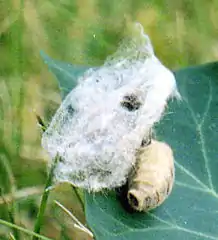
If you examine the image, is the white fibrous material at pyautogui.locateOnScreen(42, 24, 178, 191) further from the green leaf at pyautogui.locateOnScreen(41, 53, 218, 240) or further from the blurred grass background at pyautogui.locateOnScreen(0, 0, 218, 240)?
the blurred grass background at pyautogui.locateOnScreen(0, 0, 218, 240)

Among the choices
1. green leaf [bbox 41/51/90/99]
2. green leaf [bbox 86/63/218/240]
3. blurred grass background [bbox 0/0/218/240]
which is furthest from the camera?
blurred grass background [bbox 0/0/218/240]

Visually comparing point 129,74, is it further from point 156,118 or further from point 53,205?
point 53,205

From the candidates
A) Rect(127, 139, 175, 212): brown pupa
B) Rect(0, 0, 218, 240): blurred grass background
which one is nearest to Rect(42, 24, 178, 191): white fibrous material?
Rect(127, 139, 175, 212): brown pupa

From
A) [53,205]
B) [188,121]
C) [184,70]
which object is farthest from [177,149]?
[53,205]

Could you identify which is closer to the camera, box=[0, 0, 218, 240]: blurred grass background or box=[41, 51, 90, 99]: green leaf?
box=[41, 51, 90, 99]: green leaf

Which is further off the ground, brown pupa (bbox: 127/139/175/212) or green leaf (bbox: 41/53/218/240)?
brown pupa (bbox: 127/139/175/212)

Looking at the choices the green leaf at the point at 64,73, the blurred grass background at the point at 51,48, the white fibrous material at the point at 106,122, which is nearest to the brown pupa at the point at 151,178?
the white fibrous material at the point at 106,122

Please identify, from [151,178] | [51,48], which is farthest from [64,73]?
[51,48]

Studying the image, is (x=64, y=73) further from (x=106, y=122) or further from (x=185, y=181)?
(x=185, y=181)
